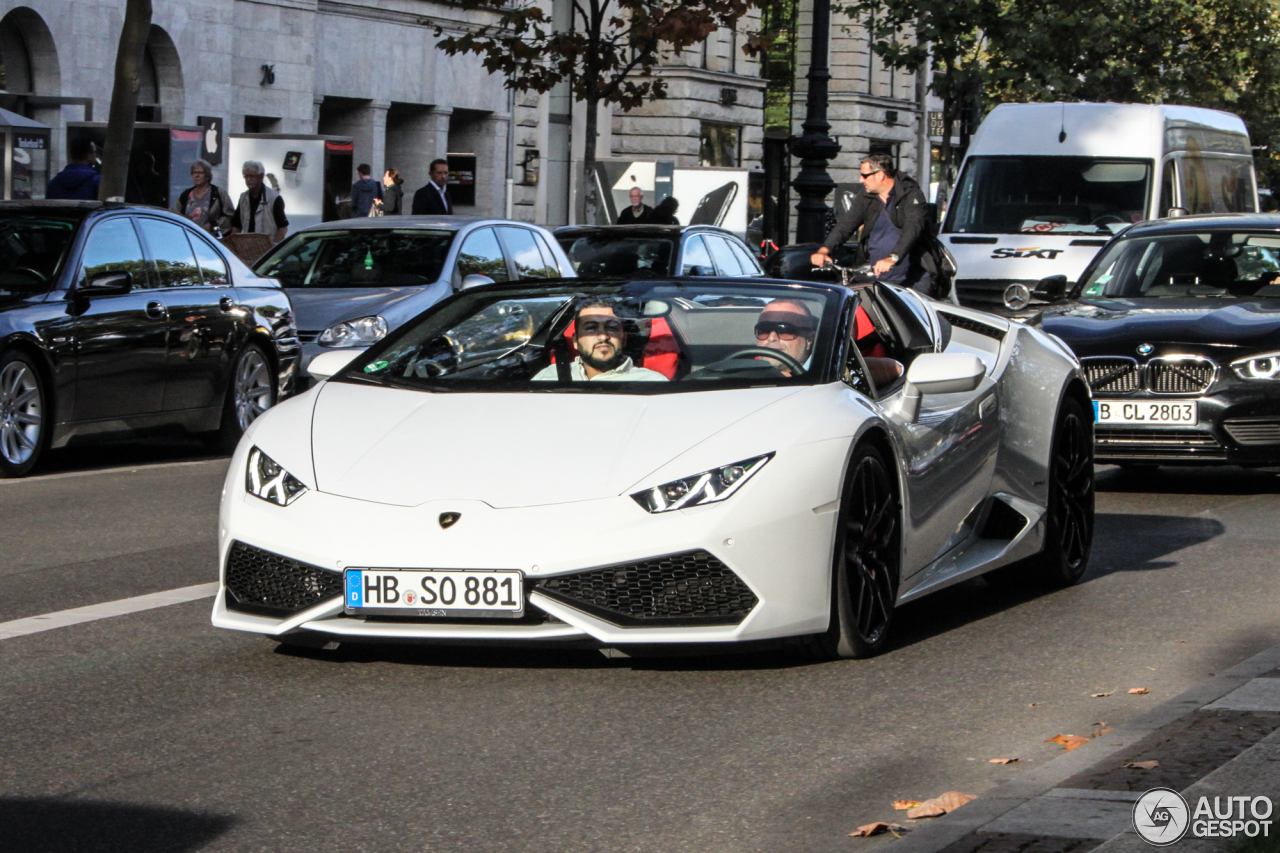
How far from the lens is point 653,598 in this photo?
587cm

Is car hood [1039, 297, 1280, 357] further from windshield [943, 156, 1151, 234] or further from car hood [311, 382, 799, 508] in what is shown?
windshield [943, 156, 1151, 234]

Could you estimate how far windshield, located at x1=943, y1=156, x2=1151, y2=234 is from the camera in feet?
68.8

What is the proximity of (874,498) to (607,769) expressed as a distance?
1748 millimetres

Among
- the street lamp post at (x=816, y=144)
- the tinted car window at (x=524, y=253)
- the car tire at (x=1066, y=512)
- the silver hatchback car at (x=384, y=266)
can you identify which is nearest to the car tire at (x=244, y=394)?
the silver hatchback car at (x=384, y=266)

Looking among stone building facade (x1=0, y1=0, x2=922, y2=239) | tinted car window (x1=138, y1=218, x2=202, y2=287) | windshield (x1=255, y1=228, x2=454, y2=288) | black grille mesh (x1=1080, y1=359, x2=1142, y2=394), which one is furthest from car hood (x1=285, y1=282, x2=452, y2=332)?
stone building facade (x1=0, y1=0, x2=922, y2=239)

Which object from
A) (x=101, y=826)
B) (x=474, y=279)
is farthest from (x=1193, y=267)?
(x=101, y=826)

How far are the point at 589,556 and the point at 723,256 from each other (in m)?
13.4

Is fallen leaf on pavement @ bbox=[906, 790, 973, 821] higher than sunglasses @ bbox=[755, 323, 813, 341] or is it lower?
lower

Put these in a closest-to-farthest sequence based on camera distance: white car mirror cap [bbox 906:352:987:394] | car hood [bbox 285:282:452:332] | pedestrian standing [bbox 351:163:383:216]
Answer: white car mirror cap [bbox 906:352:987:394] < car hood [bbox 285:282:452:332] < pedestrian standing [bbox 351:163:383:216]

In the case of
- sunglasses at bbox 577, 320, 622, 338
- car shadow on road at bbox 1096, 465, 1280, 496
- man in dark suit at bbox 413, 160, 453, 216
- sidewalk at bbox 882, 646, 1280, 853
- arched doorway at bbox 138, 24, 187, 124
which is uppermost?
arched doorway at bbox 138, 24, 187, 124

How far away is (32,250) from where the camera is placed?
12422mm

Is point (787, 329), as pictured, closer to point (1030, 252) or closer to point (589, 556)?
point (589, 556)

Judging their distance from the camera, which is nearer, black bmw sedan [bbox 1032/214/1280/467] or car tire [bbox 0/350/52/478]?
black bmw sedan [bbox 1032/214/1280/467]

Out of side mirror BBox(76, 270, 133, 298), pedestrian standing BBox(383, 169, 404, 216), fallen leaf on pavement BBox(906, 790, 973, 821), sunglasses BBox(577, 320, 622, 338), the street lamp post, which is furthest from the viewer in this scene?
pedestrian standing BBox(383, 169, 404, 216)
